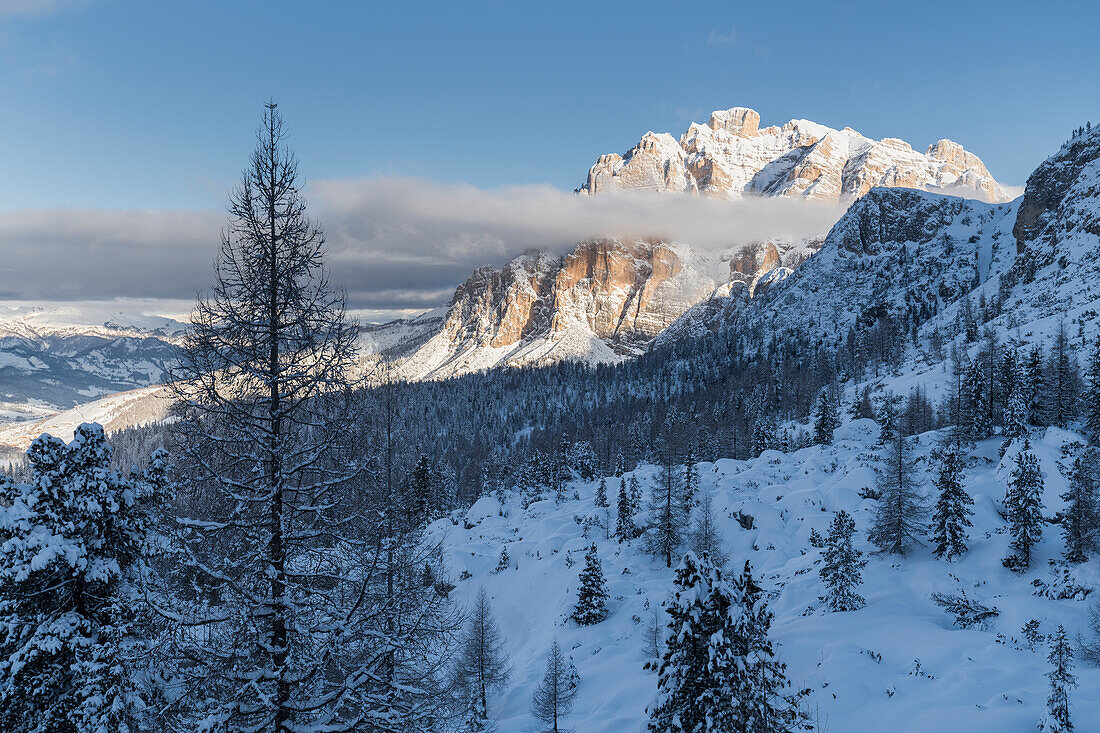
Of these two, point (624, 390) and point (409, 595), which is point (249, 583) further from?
point (624, 390)

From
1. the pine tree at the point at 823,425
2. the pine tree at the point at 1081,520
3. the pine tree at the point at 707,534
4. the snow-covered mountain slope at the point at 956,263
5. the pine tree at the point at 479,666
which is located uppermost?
the snow-covered mountain slope at the point at 956,263

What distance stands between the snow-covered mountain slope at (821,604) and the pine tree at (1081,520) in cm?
120

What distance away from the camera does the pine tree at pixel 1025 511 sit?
89.6 feet

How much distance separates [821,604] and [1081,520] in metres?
13.0

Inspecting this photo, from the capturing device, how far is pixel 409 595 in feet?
29.5

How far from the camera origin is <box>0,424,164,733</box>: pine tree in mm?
10070

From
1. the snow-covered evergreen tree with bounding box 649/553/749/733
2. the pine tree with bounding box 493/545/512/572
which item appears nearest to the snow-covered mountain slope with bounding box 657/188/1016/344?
the pine tree with bounding box 493/545/512/572

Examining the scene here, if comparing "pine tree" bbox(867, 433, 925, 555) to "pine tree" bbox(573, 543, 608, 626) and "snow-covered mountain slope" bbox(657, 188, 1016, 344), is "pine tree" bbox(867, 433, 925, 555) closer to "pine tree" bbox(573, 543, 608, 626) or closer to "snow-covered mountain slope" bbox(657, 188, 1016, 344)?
"pine tree" bbox(573, 543, 608, 626)

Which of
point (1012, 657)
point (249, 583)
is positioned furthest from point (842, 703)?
point (249, 583)

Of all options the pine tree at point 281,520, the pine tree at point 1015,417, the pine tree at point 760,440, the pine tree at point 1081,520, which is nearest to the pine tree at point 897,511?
the pine tree at point 1081,520

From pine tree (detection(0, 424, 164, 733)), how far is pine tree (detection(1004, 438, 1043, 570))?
3539 cm

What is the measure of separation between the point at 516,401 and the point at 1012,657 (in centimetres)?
17038

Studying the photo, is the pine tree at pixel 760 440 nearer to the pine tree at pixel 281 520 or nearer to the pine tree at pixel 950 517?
the pine tree at pixel 950 517

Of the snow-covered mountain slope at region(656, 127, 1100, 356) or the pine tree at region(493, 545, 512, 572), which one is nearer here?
the pine tree at region(493, 545, 512, 572)
